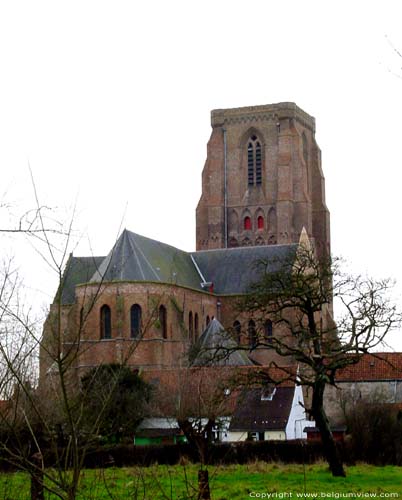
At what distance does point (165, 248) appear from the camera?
212 ft

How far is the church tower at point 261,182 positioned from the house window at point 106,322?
25.7 meters

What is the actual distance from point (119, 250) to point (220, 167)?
2697 centimetres

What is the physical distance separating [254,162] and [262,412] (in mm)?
45473

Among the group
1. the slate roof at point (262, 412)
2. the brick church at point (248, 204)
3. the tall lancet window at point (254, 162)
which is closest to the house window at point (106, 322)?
the brick church at point (248, 204)

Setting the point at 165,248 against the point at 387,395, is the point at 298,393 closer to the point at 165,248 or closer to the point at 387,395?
the point at 387,395

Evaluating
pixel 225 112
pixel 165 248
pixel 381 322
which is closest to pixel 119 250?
pixel 165 248

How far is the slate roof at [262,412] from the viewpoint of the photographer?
39.3 metres

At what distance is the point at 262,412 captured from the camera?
132ft

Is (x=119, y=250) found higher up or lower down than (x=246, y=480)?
higher up

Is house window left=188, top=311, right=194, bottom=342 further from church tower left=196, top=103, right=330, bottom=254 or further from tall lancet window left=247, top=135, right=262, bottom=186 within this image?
tall lancet window left=247, top=135, right=262, bottom=186

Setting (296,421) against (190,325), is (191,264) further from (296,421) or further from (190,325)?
(296,421)

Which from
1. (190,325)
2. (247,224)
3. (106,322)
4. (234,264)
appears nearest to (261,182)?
(247,224)

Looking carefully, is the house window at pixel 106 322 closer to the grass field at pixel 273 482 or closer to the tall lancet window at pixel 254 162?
the grass field at pixel 273 482

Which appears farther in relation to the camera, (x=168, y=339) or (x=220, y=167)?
(x=220, y=167)
